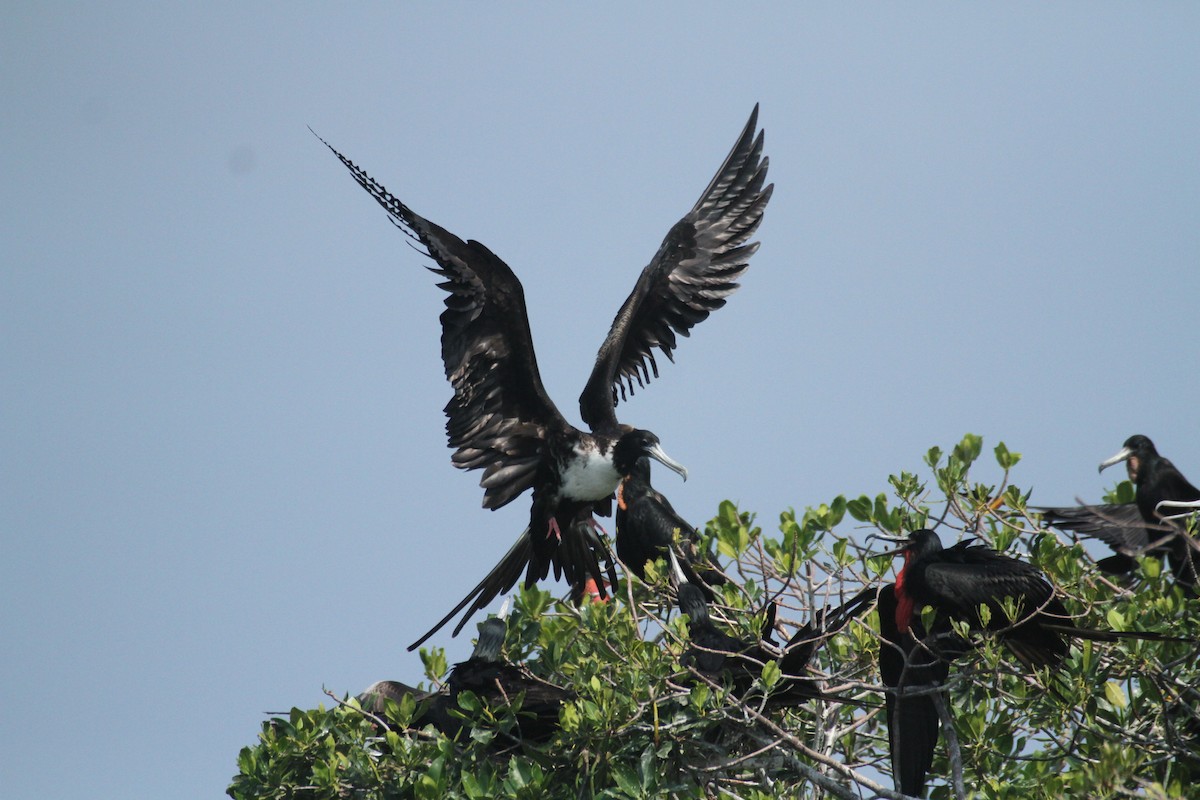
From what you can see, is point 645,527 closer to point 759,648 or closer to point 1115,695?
point 759,648

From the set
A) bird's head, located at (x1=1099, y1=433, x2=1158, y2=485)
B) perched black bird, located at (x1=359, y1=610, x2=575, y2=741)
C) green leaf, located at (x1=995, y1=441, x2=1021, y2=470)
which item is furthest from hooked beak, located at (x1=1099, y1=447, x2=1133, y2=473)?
perched black bird, located at (x1=359, y1=610, x2=575, y2=741)

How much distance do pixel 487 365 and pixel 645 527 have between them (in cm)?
98

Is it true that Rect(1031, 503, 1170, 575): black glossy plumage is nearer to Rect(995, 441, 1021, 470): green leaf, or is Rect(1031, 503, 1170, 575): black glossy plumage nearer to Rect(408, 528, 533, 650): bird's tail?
Rect(995, 441, 1021, 470): green leaf

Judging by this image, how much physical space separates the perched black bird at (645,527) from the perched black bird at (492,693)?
76 cm

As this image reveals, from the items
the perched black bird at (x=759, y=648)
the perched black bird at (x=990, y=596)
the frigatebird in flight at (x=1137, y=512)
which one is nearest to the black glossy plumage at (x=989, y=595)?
the perched black bird at (x=990, y=596)

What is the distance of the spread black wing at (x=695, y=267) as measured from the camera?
6.71 meters

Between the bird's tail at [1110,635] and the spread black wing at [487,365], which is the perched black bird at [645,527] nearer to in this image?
the spread black wing at [487,365]

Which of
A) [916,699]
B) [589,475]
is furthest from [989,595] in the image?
[589,475]

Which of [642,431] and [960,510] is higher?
[642,431]

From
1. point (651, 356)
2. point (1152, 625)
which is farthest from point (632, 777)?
point (651, 356)

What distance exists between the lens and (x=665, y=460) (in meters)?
5.94

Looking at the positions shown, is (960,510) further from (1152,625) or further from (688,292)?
(688,292)

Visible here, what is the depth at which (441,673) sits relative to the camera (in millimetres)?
4488

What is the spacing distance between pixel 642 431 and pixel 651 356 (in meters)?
0.92
